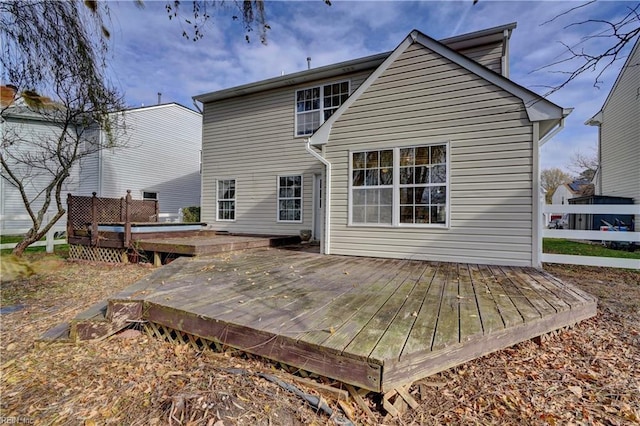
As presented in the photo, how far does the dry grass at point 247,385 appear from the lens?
188 cm

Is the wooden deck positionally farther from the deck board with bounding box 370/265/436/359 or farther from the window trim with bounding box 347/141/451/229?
the window trim with bounding box 347/141/451/229

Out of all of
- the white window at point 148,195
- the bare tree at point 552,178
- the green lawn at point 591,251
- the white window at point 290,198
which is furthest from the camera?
the bare tree at point 552,178

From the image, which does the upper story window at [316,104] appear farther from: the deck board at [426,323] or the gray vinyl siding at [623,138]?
the gray vinyl siding at [623,138]

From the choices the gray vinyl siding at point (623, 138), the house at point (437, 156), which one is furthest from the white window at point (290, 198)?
the gray vinyl siding at point (623, 138)

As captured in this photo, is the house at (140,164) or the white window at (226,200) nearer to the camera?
the white window at (226,200)

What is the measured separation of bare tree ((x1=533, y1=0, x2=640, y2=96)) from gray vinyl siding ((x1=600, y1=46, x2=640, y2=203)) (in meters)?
11.7

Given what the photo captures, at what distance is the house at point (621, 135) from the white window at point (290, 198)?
1140 cm

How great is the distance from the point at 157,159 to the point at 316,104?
36.2 feet

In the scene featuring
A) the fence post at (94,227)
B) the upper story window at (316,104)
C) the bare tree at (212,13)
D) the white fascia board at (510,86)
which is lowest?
the fence post at (94,227)

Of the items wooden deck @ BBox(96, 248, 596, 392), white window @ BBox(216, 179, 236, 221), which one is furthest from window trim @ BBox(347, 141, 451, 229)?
white window @ BBox(216, 179, 236, 221)

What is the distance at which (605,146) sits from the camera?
13.1 m

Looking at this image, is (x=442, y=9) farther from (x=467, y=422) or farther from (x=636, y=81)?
(x=636, y=81)

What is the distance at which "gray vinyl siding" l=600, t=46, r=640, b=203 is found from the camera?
10.6 m

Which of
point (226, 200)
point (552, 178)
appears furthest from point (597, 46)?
point (552, 178)
